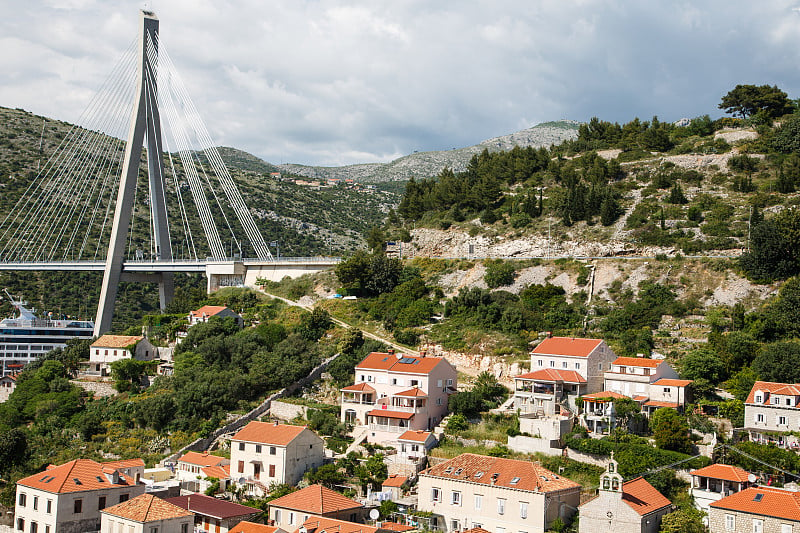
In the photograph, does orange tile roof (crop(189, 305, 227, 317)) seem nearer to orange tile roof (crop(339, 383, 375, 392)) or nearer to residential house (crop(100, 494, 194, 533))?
orange tile roof (crop(339, 383, 375, 392))

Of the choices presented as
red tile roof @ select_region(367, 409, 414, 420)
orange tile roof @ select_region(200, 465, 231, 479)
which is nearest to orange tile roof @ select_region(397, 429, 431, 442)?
red tile roof @ select_region(367, 409, 414, 420)

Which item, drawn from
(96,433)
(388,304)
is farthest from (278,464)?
(388,304)

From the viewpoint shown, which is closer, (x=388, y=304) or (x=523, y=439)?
(x=523, y=439)

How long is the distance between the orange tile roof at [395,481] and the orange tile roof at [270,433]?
12.3 feet

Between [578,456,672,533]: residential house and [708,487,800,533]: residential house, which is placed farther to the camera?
[578,456,672,533]: residential house

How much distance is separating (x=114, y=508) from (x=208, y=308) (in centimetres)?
2230

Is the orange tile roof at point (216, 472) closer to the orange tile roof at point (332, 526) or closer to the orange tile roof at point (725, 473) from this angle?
the orange tile roof at point (332, 526)

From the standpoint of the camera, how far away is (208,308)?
48.1 m

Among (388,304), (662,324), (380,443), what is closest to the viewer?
(380,443)

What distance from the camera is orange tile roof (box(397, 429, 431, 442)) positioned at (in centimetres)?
3110

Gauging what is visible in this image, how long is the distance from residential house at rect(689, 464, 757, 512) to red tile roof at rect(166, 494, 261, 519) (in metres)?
13.8

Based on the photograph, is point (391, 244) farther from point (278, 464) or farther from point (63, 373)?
point (278, 464)

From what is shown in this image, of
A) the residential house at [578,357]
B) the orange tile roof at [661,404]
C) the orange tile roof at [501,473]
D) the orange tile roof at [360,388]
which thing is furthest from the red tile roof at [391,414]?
the orange tile roof at [661,404]

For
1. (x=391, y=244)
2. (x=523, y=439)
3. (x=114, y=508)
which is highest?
(x=391, y=244)
